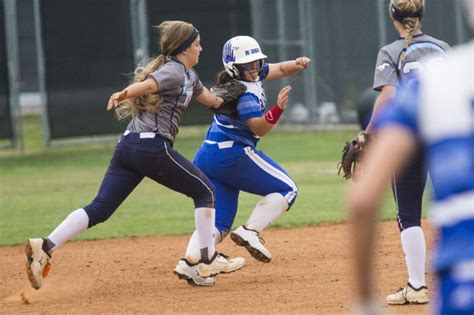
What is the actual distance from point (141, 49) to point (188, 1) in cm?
152

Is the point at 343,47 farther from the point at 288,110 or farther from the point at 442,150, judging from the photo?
the point at 442,150

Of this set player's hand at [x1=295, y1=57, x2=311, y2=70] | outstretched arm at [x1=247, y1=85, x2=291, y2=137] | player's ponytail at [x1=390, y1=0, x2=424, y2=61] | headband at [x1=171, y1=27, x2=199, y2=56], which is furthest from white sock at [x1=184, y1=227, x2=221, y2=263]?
player's ponytail at [x1=390, y1=0, x2=424, y2=61]

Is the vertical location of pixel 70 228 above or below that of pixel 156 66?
below

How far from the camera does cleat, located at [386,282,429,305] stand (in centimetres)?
618

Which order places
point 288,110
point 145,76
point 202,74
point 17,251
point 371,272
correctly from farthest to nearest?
point 288,110
point 202,74
point 17,251
point 145,76
point 371,272

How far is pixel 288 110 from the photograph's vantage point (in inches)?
863

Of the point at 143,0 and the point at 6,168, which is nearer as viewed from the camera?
the point at 6,168

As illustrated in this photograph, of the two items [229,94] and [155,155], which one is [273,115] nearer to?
[229,94]

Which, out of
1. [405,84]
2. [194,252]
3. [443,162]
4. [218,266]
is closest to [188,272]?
[194,252]

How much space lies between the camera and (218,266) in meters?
7.30

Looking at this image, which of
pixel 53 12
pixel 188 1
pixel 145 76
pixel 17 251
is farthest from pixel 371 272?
pixel 188 1

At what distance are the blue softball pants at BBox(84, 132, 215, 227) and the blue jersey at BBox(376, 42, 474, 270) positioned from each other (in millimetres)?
4385

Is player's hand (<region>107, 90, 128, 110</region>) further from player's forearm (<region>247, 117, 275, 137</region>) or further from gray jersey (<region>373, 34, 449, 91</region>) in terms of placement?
gray jersey (<region>373, 34, 449, 91</region>)

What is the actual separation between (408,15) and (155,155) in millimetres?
1865
